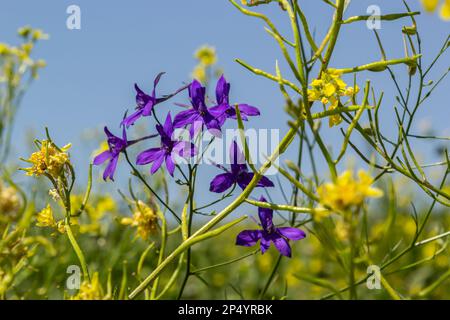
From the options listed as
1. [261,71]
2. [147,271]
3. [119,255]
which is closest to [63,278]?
[119,255]

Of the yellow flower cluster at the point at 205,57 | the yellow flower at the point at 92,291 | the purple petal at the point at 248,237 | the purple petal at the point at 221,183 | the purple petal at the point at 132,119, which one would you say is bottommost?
the yellow flower at the point at 92,291

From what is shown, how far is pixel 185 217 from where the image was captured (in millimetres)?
1170

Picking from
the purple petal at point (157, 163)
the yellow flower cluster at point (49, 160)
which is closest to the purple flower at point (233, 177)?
the purple petal at point (157, 163)

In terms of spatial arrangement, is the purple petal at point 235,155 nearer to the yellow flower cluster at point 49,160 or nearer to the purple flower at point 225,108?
the purple flower at point 225,108

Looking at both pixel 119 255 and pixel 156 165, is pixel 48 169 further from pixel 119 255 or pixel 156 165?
pixel 119 255

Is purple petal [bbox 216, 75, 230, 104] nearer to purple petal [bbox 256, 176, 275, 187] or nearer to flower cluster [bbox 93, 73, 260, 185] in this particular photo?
flower cluster [bbox 93, 73, 260, 185]

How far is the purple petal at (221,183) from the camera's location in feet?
3.95

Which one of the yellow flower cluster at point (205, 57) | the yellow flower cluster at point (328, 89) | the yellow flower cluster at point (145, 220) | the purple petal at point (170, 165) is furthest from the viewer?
the yellow flower cluster at point (205, 57)

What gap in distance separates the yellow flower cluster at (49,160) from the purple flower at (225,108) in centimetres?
28

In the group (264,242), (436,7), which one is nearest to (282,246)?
(264,242)

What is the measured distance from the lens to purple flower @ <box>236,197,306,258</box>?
1.21 m

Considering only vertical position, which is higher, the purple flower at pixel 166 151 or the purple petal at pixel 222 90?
the purple petal at pixel 222 90

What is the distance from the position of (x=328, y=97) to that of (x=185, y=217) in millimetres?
336

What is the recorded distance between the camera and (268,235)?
1236 millimetres
